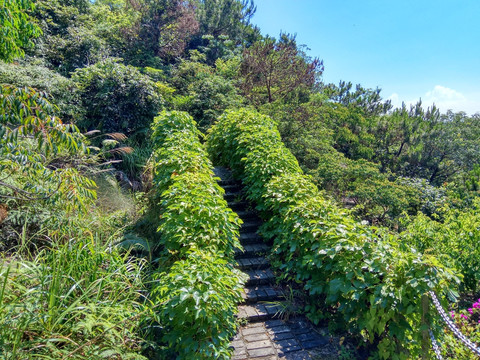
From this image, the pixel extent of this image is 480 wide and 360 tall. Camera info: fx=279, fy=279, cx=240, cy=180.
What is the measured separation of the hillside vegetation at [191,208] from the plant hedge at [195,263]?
0.07 feet

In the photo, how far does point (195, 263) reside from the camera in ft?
9.21

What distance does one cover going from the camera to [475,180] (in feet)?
30.0

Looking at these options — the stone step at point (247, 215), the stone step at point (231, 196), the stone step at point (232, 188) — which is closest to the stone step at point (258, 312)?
the stone step at point (247, 215)

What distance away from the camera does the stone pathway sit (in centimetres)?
303

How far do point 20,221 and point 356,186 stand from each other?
23.3ft

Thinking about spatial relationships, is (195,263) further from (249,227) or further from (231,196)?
(231,196)

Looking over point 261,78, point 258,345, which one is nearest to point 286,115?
point 261,78

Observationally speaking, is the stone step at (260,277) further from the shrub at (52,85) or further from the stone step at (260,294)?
the shrub at (52,85)

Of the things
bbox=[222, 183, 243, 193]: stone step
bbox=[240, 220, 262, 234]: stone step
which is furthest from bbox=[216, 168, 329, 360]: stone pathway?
bbox=[222, 183, 243, 193]: stone step

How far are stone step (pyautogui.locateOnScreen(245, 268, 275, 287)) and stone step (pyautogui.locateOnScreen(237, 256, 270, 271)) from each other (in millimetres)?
82

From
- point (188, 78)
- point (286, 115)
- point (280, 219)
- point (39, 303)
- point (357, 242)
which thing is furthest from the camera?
point (188, 78)

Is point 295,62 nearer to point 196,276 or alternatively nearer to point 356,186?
point 356,186

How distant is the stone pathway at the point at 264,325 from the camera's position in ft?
9.94

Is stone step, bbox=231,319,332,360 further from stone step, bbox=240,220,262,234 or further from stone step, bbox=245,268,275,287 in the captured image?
stone step, bbox=240,220,262,234
